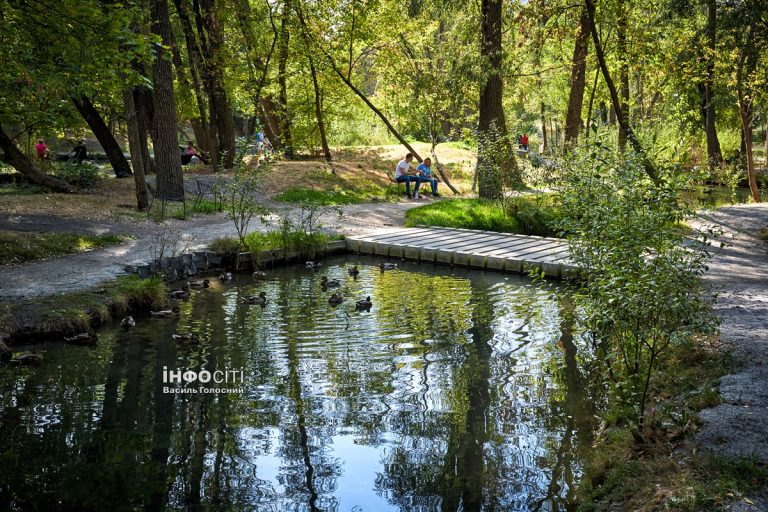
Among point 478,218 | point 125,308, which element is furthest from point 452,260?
point 125,308

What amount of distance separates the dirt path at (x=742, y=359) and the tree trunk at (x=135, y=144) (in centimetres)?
1069

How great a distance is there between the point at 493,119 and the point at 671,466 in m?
14.4

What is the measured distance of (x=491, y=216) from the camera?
16156 millimetres

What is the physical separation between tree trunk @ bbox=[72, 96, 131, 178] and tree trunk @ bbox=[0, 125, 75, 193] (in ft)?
8.05

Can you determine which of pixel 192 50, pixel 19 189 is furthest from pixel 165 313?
pixel 192 50

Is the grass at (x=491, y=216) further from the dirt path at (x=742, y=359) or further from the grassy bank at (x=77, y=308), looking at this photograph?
the grassy bank at (x=77, y=308)

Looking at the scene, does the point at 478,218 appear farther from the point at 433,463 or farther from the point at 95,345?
the point at 433,463

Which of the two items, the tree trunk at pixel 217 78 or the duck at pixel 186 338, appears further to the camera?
the tree trunk at pixel 217 78

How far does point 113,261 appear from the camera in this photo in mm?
11148

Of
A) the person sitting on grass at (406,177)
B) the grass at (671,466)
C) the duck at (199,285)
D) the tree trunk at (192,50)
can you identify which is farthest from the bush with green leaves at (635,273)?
the tree trunk at (192,50)

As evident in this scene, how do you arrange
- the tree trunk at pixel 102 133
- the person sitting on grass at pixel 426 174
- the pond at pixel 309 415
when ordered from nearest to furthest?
the pond at pixel 309 415 → the tree trunk at pixel 102 133 → the person sitting on grass at pixel 426 174

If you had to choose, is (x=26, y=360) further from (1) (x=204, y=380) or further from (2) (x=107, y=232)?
(2) (x=107, y=232)

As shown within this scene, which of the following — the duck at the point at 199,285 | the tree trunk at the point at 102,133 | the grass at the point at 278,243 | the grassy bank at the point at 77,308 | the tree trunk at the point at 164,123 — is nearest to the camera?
the grassy bank at the point at 77,308

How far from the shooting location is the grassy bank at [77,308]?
8422mm
